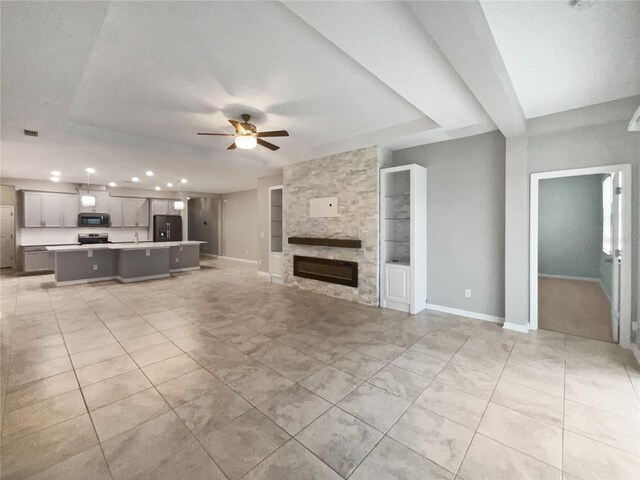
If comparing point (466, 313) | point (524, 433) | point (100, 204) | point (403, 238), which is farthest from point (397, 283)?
point (100, 204)

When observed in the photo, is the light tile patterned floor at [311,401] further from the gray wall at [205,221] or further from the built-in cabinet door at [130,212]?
the gray wall at [205,221]

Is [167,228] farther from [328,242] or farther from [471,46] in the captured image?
[471,46]

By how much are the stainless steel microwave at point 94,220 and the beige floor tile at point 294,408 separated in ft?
31.1

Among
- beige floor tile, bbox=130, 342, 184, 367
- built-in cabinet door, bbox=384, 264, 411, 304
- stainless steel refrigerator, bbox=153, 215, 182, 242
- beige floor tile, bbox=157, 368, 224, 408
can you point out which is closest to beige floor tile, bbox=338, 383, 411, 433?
beige floor tile, bbox=157, 368, 224, 408

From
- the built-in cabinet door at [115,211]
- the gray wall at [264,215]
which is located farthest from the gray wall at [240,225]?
the built-in cabinet door at [115,211]

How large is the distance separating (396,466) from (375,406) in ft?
1.75

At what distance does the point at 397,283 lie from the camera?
4.55m

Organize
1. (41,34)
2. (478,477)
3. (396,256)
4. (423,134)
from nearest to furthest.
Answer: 1. (478,477)
2. (41,34)
3. (423,134)
4. (396,256)

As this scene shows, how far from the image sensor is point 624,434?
1.85 m

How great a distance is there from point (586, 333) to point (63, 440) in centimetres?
551

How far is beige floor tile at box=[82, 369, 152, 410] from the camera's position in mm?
2195

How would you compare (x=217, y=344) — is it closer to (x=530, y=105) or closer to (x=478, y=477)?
(x=478, y=477)

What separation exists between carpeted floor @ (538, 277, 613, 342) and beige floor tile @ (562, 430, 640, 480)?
2362 millimetres

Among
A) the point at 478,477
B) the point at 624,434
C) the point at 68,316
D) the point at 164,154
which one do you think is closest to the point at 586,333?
the point at 624,434
